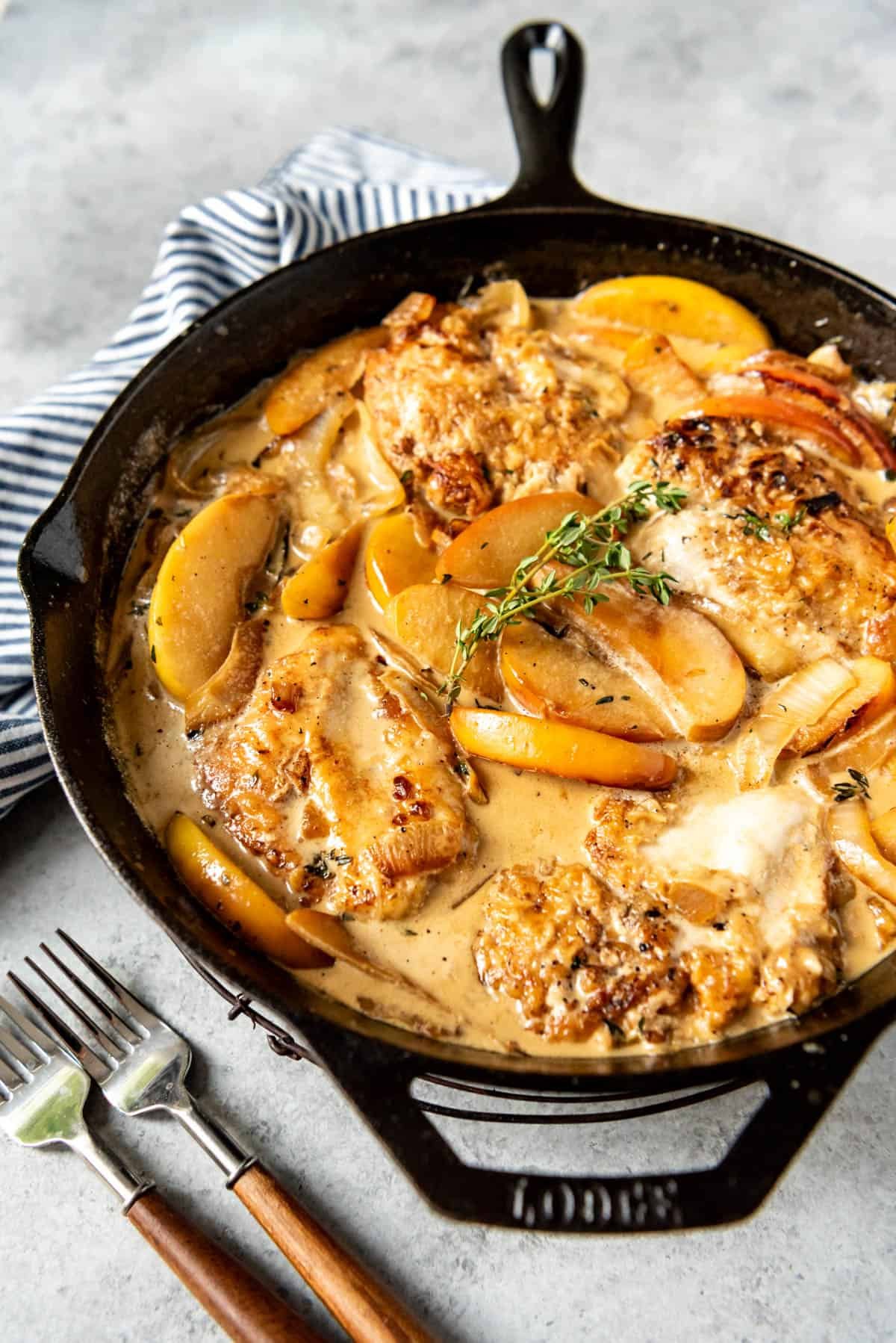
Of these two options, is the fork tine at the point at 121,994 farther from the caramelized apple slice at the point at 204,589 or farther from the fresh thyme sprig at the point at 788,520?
the fresh thyme sprig at the point at 788,520

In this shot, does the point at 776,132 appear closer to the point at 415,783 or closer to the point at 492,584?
the point at 492,584

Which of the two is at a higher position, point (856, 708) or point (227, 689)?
point (227, 689)

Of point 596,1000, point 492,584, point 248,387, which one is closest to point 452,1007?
point 596,1000

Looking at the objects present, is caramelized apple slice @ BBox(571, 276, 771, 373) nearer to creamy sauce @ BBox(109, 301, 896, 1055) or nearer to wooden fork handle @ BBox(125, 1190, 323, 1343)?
creamy sauce @ BBox(109, 301, 896, 1055)

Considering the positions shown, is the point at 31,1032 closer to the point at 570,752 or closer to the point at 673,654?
the point at 570,752

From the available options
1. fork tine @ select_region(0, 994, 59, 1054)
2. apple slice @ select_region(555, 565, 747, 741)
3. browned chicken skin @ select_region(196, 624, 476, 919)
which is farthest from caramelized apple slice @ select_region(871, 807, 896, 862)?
fork tine @ select_region(0, 994, 59, 1054)

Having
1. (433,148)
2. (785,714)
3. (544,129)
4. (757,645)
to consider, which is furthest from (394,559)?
(433,148)
